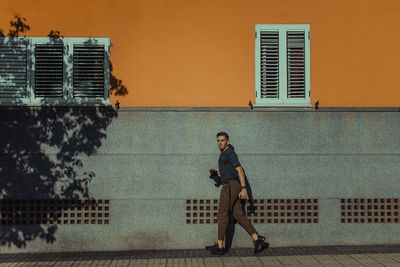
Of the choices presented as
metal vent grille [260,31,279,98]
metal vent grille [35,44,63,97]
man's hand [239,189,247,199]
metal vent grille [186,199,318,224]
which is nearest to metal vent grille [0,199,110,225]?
metal vent grille [186,199,318,224]

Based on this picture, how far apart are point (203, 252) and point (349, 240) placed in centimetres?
273

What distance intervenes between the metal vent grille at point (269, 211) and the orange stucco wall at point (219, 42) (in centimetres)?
187

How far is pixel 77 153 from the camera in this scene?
8.27m

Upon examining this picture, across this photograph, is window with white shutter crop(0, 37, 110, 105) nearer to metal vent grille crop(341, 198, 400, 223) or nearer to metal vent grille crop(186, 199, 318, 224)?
metal vent grille crop(186, 199, 318, 224)

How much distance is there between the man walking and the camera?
7.70 metres

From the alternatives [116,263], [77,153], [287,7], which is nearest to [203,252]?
[116,263]

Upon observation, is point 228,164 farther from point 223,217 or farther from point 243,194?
point 223,217

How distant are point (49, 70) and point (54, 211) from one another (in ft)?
8.58

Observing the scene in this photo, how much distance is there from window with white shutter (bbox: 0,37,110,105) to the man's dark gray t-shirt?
2.43 meters

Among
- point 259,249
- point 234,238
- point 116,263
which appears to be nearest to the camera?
point 116,263

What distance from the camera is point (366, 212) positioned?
841cm

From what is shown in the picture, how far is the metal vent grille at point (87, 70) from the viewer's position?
8.45 metres

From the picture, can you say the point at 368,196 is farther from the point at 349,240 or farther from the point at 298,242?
the point at 298,242

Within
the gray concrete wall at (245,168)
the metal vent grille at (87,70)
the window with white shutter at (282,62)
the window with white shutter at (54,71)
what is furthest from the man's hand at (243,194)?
the metal vent grille at (87,70)
